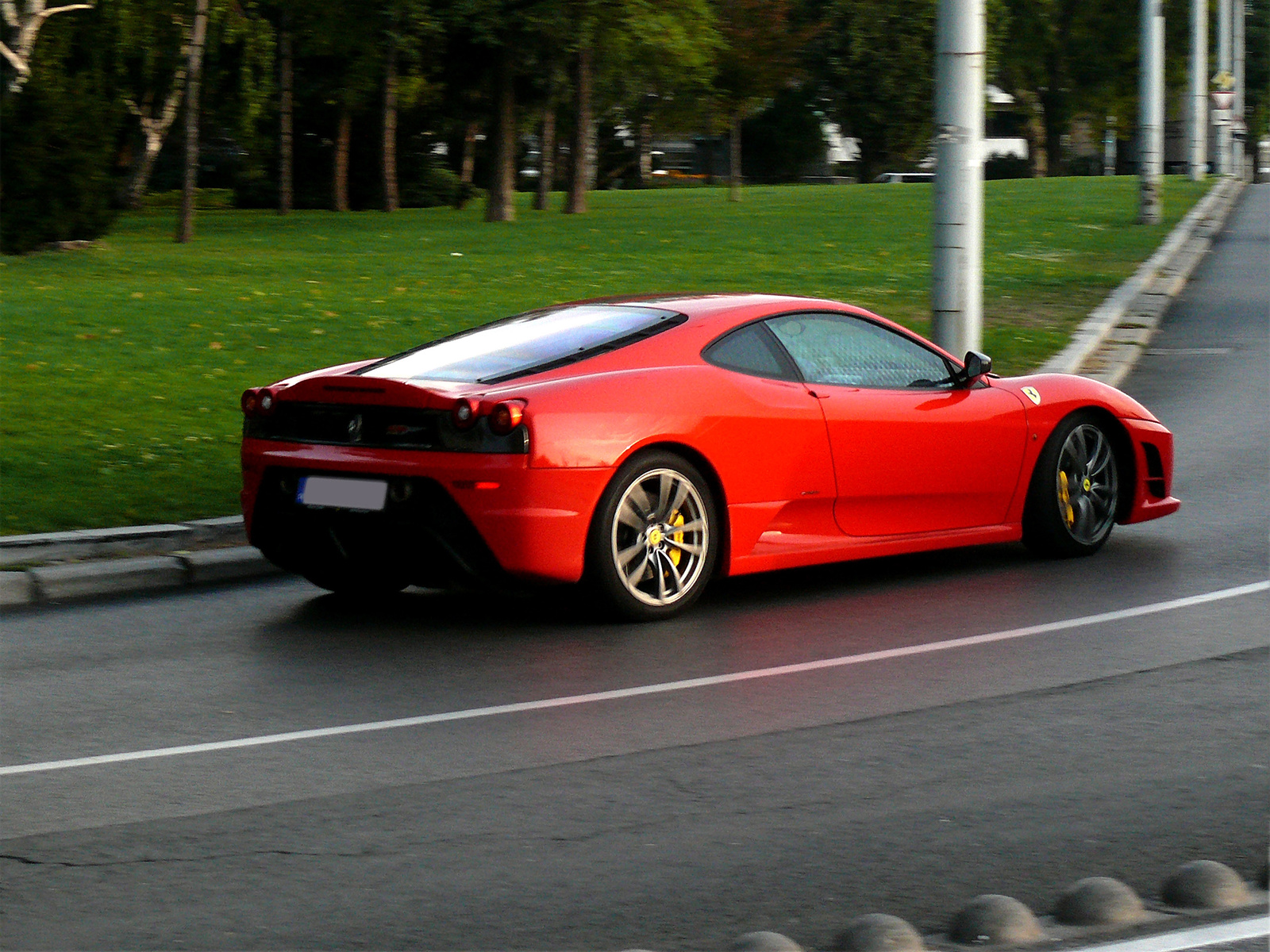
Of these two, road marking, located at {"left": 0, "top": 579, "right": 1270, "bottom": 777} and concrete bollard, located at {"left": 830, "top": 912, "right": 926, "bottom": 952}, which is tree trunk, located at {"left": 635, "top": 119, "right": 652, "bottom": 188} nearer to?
road marking, located at {"left": 0, "top": 579, "right": 1270, "bottom": 777}

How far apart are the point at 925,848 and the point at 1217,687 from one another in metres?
2.14

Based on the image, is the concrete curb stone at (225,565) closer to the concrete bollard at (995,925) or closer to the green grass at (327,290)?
the green grass at (327,290)

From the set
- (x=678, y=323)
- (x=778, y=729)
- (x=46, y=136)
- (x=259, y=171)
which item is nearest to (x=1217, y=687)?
(x=778, y=729)

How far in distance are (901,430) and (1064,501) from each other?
Result: 3.71 ft

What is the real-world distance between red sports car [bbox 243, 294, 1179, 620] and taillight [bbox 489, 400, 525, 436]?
0.03 feet

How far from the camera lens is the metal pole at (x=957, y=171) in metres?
12.3

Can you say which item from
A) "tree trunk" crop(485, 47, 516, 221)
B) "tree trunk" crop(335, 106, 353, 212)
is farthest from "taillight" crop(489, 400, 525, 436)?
"tree trunk" crop(335, 106, 353, 212)

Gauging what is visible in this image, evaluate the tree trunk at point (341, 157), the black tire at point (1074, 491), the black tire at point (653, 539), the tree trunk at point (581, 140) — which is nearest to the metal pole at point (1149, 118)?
the tree trunk at point (581, 140)

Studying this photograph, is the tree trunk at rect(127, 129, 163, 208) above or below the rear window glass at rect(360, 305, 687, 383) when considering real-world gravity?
above

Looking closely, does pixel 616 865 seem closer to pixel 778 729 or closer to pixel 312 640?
pixel 778 729

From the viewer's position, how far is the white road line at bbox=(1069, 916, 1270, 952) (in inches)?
156

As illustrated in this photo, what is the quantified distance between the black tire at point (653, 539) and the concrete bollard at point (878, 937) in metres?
3.50

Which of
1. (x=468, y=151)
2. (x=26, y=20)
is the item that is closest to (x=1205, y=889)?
(x=26, y=20)

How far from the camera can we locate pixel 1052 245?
2864cm
